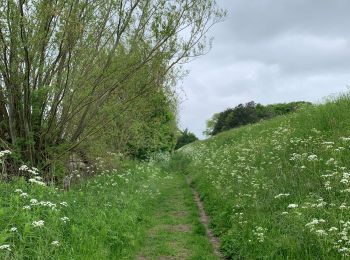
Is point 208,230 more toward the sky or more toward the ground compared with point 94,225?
more toward the ground

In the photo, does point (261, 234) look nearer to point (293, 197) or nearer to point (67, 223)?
point (293, 197)

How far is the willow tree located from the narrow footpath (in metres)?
3.74

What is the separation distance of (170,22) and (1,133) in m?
6.29

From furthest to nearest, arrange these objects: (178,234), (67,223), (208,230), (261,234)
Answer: (208,230) → (178,234) → (67,223) → (261,234)

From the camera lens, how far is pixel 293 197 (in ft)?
31.4

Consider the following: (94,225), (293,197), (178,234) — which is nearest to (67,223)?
(94,225)

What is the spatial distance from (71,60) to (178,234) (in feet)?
19.4

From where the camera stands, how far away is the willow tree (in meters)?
10.6

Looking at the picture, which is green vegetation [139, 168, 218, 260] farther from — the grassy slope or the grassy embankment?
the grassy slope

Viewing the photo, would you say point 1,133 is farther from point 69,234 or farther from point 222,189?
point 222,189

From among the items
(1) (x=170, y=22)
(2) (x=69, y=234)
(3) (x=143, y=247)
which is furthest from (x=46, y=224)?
(1) (x=170, y=22)

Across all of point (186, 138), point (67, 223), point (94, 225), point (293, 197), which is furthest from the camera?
point (186, 138)

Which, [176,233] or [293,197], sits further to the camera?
[176,233]

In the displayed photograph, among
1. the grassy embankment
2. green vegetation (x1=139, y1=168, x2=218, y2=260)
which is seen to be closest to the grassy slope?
green vegetation (x1=139, y1=168, x2=218, y2=260)
